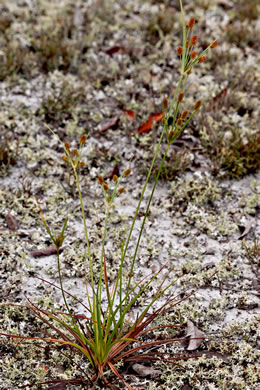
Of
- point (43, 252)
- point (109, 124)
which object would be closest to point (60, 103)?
point (109, 124)

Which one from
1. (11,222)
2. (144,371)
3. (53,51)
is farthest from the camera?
(53,51)

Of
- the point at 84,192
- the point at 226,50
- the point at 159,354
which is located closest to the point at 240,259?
the point at 159,354

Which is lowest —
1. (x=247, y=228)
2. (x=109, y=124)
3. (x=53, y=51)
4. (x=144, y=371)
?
(x=144, y=371)

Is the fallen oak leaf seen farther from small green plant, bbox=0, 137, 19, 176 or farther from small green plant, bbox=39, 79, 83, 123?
small green plant, bbox=39, 79, 83, 123

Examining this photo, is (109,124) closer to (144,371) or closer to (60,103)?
(60,103)

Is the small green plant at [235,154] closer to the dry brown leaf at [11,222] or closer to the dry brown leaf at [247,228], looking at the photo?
the dry brown leaf at [247,228]

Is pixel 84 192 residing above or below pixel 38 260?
above

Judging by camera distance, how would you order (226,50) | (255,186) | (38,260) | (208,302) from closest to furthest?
(208,302), (38,260), (255,186), (226,50)

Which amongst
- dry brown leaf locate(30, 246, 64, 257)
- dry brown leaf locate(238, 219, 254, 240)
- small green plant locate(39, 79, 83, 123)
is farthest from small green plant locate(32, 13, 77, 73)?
dry brown leaf locate(238, 219, 254, 240)

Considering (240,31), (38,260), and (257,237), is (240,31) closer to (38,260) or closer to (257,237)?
(257,237)
